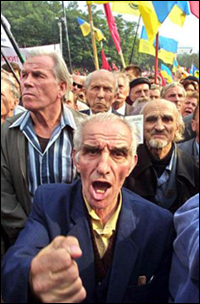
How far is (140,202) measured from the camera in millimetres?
1661

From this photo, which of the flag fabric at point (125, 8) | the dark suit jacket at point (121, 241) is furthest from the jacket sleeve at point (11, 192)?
the flag fabric at point (125, 8)

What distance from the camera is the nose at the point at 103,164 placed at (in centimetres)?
161

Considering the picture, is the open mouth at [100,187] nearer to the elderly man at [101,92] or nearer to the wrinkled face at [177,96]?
the elderly man at [101,92]

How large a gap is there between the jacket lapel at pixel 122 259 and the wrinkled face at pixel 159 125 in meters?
0.85

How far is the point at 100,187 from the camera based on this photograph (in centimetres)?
163

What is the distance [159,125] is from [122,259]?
1161 millimetres

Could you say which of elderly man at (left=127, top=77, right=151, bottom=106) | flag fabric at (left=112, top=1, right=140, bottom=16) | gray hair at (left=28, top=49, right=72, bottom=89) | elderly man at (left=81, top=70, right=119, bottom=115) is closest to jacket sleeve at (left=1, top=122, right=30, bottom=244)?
gray hair at (left=28, top=49, right=72, bottom=89)

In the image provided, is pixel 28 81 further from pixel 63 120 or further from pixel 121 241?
pixel 121 241

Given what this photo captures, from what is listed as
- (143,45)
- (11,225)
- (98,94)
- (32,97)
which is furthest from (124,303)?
(143,45)

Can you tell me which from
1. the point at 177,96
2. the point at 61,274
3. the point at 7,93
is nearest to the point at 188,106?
the point at 177,96

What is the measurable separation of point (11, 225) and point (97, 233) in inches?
19.5

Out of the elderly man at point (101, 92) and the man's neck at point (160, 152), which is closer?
the man's neck at point (160, 152)

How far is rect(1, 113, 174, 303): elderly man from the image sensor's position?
1.44m

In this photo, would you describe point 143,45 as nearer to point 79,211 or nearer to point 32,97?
point 32,97
